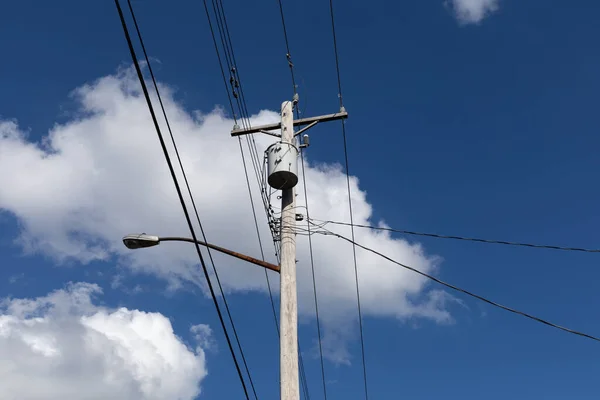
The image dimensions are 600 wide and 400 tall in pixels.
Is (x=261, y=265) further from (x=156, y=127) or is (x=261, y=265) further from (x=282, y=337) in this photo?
(x=156, y=127)

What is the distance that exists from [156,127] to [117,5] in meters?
1.06

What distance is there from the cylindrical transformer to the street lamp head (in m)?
1.85

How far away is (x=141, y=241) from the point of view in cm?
791

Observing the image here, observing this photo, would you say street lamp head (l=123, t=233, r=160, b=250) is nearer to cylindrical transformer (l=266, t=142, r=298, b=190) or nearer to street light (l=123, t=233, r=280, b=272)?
street light (l=123, t=233, r=280, b=272)

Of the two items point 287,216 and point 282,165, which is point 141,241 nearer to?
point 287,216

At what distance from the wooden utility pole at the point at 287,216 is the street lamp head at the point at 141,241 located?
172 cm

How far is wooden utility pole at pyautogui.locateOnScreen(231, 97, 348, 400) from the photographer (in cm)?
692

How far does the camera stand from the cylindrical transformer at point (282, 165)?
8.41 m

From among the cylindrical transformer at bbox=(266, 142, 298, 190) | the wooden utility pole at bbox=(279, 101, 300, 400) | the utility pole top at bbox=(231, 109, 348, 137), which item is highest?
the utility pole top at bbox=(231, 109, 348, 137)

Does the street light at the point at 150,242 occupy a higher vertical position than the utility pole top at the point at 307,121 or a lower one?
lower

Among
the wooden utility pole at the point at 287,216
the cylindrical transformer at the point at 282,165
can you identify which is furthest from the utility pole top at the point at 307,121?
the cylindrical transformer at the point at 282,165

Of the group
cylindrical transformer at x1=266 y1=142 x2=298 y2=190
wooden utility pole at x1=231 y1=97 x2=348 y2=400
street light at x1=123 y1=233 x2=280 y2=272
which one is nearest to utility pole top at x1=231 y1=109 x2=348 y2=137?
wooden utility pole at x1=231 y1=97 x2=348 y2=400

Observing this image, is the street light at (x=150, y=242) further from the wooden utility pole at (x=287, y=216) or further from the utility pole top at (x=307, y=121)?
the utility pole top at (x=307, y=121)

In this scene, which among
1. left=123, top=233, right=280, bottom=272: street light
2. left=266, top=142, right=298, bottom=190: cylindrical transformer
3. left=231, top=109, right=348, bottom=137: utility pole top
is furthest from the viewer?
left=231, top=109, right=348, bottom=137: utility pole top
